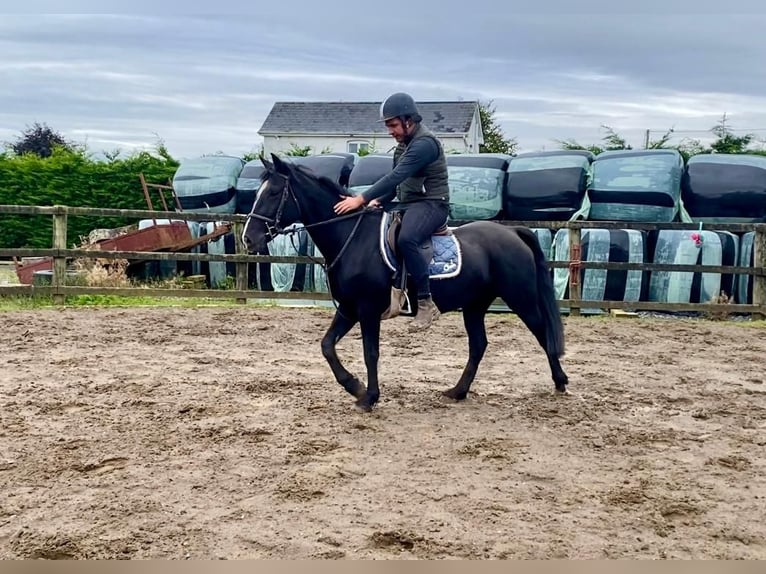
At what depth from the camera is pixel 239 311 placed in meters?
9.63

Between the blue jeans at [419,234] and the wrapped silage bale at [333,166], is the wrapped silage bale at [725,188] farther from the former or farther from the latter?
the blue jeans at [419,234]

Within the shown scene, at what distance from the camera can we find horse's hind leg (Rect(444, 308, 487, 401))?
17.9 ft

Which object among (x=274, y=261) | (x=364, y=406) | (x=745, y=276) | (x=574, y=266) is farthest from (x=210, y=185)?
(x=745, y=276)

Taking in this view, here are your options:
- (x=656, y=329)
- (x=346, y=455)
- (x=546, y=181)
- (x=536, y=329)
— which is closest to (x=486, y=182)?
(x=546, y=181)

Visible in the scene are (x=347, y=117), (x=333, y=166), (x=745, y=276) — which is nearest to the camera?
(x=745, y=276)

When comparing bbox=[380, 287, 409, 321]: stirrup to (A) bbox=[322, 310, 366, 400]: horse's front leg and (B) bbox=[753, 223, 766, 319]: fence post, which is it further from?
(B) bbox=[753, 223, 766, 319]: fence post

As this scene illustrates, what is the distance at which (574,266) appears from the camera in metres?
9.58

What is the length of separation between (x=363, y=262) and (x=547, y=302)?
Result: 160cm

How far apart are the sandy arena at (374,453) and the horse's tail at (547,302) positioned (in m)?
0.43

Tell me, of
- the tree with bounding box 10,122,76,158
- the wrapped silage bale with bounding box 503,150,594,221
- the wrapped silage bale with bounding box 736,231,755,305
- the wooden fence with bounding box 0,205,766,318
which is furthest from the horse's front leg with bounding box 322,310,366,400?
the tree with bounding box 10,122,76,158

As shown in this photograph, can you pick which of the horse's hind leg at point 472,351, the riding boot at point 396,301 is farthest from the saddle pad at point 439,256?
the horse's hind leg at point 472,351

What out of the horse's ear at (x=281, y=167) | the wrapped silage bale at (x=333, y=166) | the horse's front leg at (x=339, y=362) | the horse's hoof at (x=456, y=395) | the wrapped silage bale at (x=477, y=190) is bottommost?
the horse's hoof at (x=456, y=395)

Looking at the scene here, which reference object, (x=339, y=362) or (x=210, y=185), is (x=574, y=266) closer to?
(x=339, y=362)

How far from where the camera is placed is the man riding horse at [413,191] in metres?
4.89
